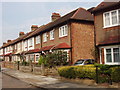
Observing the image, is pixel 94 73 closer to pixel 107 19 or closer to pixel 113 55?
pixel 113 55

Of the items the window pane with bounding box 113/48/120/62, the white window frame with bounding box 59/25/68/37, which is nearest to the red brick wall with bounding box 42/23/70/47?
the white window frame with bounding box 59/25/68/37

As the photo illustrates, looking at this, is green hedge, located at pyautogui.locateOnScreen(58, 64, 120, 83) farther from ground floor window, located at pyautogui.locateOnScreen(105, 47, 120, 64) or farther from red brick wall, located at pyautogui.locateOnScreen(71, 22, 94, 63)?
red brick wall, located at pyautogui.locateOnScreen(71, 22, 94, 63)

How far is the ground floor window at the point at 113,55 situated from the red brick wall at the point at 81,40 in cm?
558

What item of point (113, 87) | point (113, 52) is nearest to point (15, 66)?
point (113, 52)

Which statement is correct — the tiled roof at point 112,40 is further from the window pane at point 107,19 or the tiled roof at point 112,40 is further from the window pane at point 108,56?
the window pane at point 107,19

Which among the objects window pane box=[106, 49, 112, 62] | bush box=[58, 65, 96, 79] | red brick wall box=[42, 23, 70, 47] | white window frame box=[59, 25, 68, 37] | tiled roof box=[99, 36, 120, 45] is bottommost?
bush box=[58, 65, 96, 79]

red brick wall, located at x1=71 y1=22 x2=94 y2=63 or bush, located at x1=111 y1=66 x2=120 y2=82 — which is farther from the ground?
red brick wall, located at x1=71 y1=22 x2=94 y2=63

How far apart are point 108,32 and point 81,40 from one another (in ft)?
19.8

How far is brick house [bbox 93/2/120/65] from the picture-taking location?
12.7 m

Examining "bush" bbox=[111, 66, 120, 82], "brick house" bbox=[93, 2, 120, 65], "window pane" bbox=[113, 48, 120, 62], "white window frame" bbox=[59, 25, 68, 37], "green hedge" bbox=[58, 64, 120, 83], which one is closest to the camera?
"bush" bbox=[111, 66, 120, 82]

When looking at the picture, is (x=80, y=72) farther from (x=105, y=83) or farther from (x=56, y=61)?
(x=56, y=61)

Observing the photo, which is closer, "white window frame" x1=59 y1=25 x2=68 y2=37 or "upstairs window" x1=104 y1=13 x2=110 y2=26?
"upstairs window" x1=104 y1=13 x2=110 y2=26

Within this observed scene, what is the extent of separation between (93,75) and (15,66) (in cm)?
1841

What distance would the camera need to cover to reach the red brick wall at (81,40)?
18.7 metres
